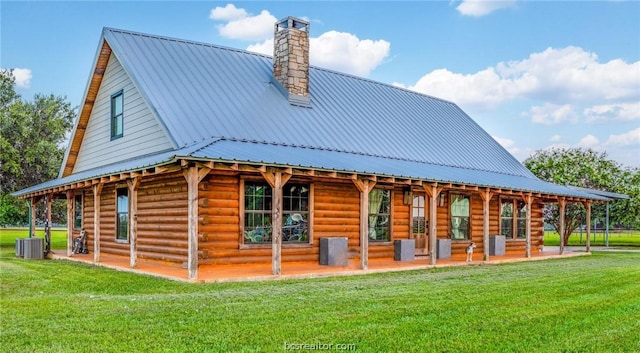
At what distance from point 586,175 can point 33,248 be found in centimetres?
2704

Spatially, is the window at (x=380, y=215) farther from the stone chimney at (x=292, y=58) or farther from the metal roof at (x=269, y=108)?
the stone chimney at (x=292, y=58)

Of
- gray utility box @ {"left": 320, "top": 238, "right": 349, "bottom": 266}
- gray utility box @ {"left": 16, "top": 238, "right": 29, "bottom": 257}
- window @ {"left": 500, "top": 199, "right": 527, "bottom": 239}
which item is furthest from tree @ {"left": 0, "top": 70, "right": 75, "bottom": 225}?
window @ {"left": 500, "top": 199, "right": 527, "bottom": 239}

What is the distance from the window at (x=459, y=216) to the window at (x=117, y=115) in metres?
10.5

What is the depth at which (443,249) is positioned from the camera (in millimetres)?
17906

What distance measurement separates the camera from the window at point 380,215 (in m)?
17.3

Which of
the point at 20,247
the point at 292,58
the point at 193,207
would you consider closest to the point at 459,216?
the point at 292,58

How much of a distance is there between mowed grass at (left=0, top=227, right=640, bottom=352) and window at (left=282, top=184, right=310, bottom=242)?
3.36 metres

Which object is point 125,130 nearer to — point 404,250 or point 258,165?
point 258,165

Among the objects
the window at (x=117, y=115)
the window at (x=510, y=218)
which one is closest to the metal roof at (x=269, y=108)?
the window at (x=510, y=218)

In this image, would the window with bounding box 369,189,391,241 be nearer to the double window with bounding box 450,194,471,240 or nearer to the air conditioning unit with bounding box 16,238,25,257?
the double window with bounding box 450,194,471,240

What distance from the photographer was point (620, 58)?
2594 centimetres

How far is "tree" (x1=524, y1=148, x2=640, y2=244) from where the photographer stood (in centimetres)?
3159

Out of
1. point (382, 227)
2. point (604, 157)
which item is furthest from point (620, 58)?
point (382, 227)

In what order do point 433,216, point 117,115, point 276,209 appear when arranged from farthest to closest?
point 117,115, point 433,216, point 276,209
